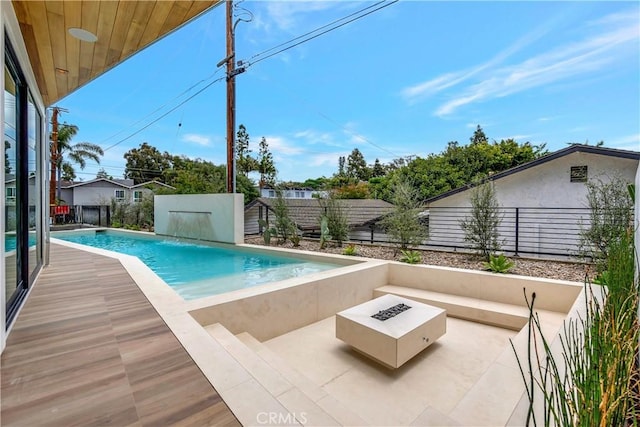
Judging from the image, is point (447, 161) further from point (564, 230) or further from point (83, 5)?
point (83, 5)

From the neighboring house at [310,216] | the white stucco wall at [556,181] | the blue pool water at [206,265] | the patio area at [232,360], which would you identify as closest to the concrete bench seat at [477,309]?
the patio area at [232,360]

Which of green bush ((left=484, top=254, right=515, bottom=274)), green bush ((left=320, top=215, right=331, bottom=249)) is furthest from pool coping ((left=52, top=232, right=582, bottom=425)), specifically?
green bush ((left=320, top=215, right=331, bottom=249))

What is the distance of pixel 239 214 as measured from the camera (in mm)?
9617

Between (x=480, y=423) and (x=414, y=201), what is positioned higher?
(x=414, y=201)

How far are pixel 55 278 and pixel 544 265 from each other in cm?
833

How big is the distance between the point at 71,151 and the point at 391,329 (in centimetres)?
2795

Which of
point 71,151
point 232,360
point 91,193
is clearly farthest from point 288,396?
point 91,193

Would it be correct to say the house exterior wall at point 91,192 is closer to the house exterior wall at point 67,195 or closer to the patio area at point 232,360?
the house exterior wall at point 67,195

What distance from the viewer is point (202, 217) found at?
34.9 feet

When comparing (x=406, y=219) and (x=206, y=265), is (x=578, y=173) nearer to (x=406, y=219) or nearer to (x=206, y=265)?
(x=406, y=219)

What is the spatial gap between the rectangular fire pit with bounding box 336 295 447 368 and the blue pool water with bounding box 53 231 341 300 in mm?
1931

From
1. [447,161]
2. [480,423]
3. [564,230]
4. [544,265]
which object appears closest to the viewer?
[480,423]

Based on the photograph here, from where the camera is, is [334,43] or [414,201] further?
[334,43]

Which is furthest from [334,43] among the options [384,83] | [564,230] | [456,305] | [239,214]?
→ [456,305]
